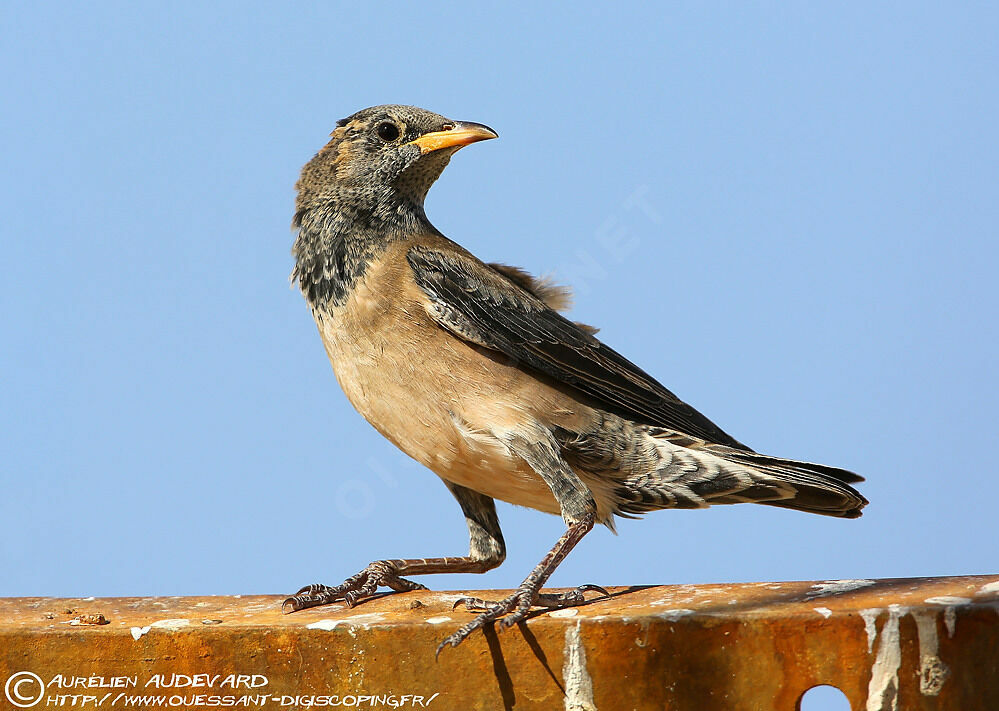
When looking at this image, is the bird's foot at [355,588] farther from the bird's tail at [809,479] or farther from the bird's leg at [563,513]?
the bird's tail at [809,479]

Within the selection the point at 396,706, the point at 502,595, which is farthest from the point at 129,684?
the point at 502,595

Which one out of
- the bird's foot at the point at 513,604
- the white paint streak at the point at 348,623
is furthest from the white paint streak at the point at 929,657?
the white paint streak at the point at 348,623

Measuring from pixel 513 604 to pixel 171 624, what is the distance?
1419 millimetres

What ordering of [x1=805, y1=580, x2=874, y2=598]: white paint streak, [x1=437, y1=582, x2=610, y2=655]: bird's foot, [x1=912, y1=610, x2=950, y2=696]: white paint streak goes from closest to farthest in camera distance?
[x1=912, y1=610, x2=950, y2=696]: white paint streak < [x1=437, y1=582, x2=610, y2=655]: bird's foot < [x1=805, y1=580, x2=874, y2=598]: white paint streak

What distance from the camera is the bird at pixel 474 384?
16.2ft

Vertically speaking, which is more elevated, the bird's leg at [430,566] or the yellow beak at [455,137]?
the yellow beak at [455,137]

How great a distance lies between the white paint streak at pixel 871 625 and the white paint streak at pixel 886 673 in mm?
28

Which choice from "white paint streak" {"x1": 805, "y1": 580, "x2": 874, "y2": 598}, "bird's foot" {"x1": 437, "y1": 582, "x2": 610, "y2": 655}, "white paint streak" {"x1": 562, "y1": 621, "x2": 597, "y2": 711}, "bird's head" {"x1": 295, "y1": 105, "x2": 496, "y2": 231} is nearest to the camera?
"white paint streak" {"x1": 562, "y1": 621, "x2": 597, "y2": 711}

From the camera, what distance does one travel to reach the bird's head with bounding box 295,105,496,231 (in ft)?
17.9

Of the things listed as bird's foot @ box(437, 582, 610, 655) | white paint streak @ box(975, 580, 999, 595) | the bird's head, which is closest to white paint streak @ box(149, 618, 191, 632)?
bird's foot @ box(437, 582, 610, 655)

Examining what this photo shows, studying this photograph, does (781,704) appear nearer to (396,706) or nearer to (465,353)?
(396,706)
